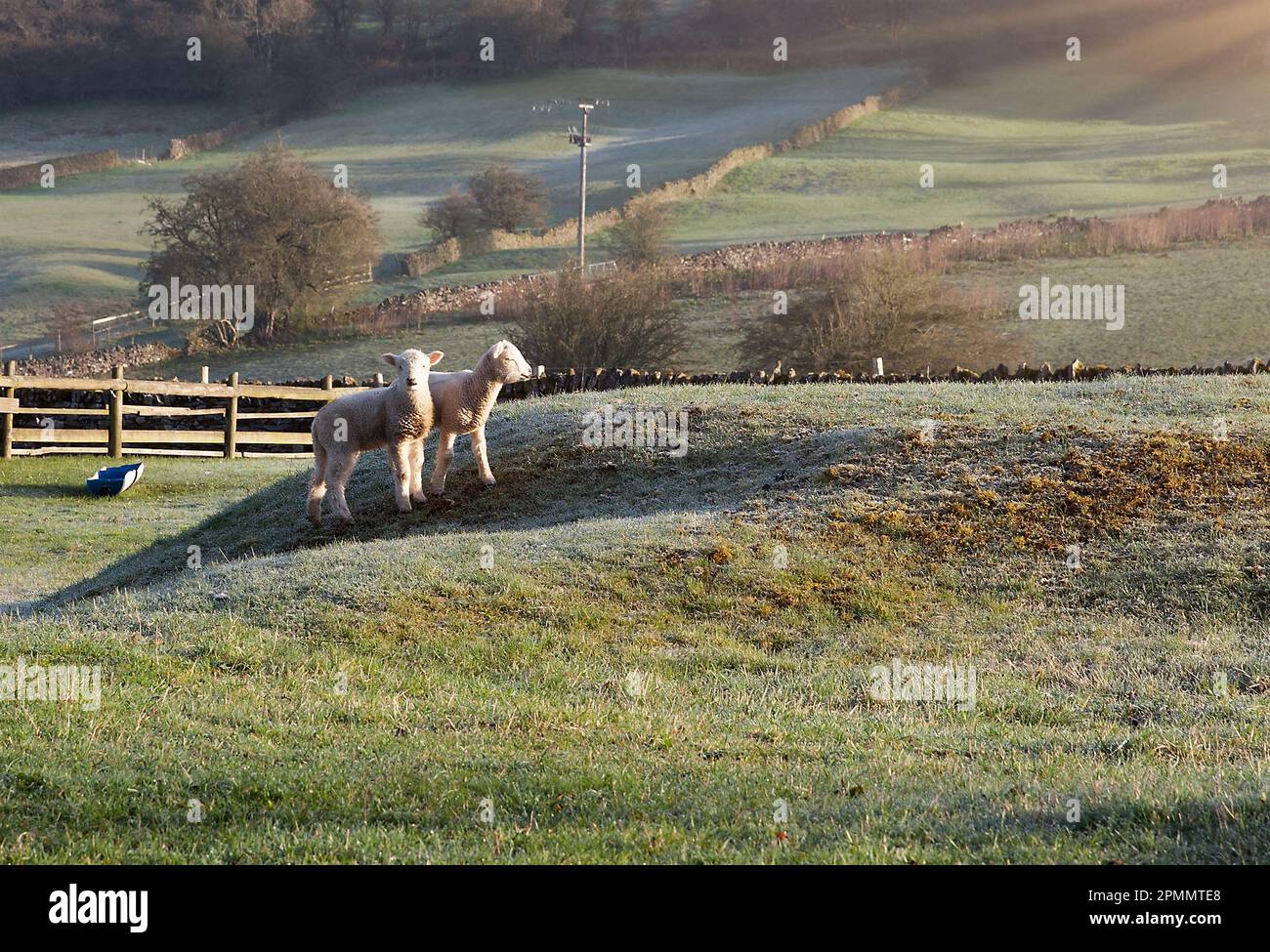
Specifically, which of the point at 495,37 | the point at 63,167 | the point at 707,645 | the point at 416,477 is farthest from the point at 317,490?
the point at 495,37

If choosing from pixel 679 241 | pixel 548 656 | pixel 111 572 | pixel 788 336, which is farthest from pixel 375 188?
pixel 548 656

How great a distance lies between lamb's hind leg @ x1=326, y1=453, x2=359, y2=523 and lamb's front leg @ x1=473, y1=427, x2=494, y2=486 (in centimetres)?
154

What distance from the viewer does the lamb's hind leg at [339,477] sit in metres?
17.0

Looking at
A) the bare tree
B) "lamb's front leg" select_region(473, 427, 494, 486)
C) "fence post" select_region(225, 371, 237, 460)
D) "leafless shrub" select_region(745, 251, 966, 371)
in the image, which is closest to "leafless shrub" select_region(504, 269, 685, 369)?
"leafless shrub" select_region(745, 251, 966, 371)

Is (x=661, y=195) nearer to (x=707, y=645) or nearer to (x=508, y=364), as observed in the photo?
(x=508, y=364)

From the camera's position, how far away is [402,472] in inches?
677

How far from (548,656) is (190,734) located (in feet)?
12.8

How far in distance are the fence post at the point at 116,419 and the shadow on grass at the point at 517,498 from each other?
1138cm

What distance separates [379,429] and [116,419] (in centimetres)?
1573

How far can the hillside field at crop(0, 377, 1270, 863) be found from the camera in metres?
6.86

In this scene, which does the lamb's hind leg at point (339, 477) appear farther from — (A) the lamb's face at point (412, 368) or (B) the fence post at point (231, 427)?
(B) the fence post at point (231, 427)

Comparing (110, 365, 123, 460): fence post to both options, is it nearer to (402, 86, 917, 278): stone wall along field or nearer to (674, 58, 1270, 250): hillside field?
(402, 86, 917, 278): stone wall along field

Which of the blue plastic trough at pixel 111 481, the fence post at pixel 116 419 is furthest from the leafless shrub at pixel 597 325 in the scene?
the blue plastic trough at pixel 111 481

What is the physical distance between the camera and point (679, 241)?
246 feet
